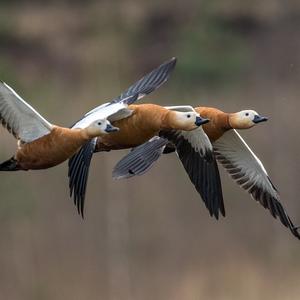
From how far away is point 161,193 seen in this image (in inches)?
882

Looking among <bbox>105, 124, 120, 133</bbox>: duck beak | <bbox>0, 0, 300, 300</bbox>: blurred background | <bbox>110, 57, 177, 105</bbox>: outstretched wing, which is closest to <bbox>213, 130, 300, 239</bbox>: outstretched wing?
<bbox>110, 57, 177, 105</bbox>: outstretched wing

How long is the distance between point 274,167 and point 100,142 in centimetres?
1142

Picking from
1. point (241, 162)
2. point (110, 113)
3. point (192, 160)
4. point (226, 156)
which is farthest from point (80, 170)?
point (241, 162)

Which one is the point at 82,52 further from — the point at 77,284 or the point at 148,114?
the point at 148,114

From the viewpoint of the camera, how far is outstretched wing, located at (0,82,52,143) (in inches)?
441

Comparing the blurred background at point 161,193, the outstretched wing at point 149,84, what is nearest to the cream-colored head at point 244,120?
the outstretched wing at point 149,84

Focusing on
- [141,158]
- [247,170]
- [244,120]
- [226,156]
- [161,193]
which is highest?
[244,120]

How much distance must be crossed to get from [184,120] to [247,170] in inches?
58.9

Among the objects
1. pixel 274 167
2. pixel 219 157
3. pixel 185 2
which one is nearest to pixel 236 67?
pixel 274 167

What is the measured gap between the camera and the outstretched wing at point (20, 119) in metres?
11.2

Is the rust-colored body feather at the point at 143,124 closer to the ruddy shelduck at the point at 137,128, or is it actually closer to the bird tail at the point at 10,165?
the ruddy shelduck at the point at 137,128

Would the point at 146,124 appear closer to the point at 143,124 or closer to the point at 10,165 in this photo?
the point at 143,124

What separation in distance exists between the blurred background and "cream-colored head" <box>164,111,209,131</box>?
735cm

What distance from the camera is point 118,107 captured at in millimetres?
11836
